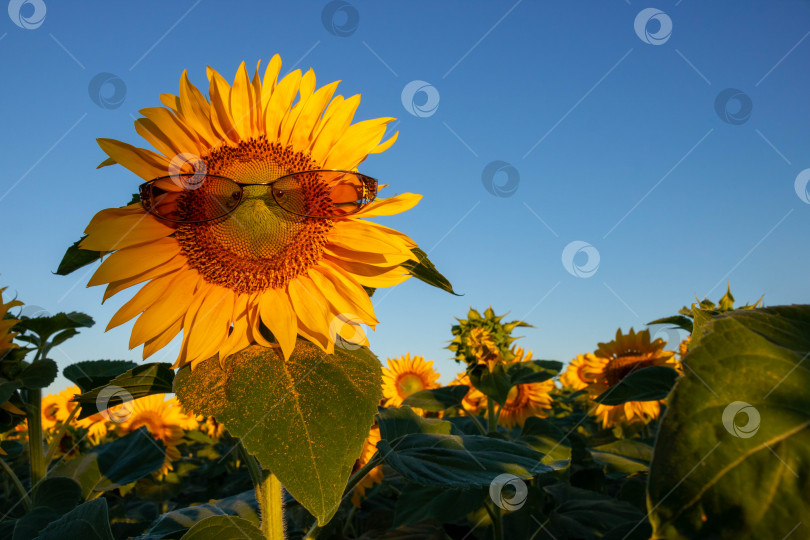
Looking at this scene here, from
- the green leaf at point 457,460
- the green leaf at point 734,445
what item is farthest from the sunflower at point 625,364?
the green leaf at point 734,445

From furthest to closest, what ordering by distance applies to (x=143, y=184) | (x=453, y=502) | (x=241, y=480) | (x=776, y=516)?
(x=241, y=480)
(x=453, y=502)
(x=143, y=184)
(x=776, y=516)

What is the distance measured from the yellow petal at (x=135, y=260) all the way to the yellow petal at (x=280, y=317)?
262 mm

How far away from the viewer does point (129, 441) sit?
2.76m

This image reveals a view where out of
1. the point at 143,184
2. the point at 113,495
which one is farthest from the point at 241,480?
the point at 143,184

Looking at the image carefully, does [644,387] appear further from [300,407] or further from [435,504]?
[300,407]

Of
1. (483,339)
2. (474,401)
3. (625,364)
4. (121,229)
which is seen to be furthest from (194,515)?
(625,364)

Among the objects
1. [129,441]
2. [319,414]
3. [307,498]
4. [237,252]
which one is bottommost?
[307,498]

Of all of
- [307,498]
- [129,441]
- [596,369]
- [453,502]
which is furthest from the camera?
[596,369]

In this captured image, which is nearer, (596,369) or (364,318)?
(364,318)

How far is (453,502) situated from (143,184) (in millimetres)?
1823

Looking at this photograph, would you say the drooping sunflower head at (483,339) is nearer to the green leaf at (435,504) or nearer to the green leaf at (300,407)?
the green leaf at (435,504)

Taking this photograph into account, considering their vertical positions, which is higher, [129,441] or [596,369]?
[129,441]

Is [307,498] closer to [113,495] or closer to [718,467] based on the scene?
[718,467]

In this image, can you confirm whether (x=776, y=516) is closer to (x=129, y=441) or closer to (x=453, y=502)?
(x=453, y=502)
